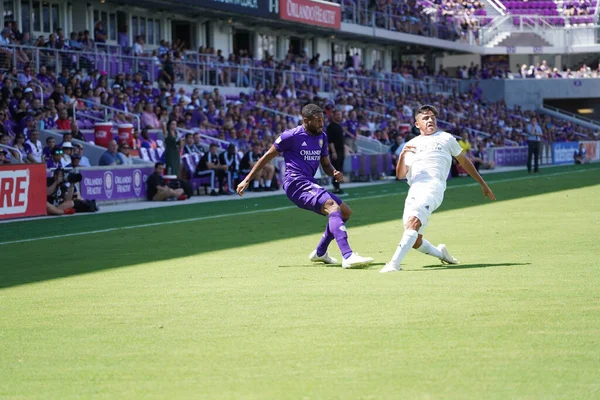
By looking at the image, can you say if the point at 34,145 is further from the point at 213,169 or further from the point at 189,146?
the point at 189,146

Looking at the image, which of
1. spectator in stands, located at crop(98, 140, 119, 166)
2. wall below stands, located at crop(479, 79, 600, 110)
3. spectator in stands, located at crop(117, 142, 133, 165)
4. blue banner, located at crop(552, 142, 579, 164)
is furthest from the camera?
wall below stands, located at crop(479, 79, 600, 110)

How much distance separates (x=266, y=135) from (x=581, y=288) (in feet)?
83.6

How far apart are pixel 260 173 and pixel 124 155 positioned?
16.8ft

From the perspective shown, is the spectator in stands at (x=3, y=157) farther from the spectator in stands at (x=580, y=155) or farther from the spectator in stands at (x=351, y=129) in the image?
the spectator in stands at (x=580, y=155)

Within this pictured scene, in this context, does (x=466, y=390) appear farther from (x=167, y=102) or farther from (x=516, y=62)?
(x=516, y=62)

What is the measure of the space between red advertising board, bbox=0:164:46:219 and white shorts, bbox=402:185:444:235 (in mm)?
11199

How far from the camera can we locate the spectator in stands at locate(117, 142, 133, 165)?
2653 cm

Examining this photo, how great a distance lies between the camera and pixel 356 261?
40.0ft

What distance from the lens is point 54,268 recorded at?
13461 millimetres

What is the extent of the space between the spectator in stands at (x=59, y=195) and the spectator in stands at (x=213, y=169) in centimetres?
627

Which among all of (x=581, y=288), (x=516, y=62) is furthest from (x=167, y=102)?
(x=516, y=62)

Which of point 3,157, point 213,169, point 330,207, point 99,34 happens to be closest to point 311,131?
point 330,207

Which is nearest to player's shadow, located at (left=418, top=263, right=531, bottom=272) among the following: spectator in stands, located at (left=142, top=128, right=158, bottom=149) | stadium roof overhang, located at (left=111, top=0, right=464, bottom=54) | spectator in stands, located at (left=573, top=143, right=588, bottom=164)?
spectator in stands, located at (left=142, top=128, right=158, bottom=149)

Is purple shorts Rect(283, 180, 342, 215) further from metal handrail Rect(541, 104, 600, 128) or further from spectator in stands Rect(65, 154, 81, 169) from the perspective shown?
metal handrail Rect(541, 104, 600, 128)
